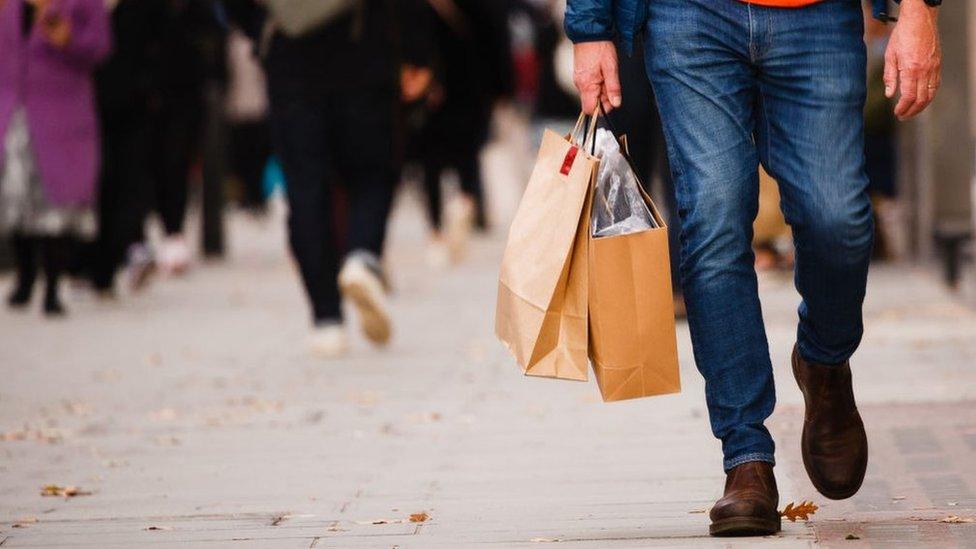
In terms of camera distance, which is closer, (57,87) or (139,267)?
(57,87)

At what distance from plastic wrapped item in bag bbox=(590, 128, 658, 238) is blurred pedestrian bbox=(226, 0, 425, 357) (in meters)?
3.96

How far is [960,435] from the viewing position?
18.4 ft

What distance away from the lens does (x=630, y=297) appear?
4.25m

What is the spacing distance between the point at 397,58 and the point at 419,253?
7.35 meters

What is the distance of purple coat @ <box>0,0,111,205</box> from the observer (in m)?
10.5

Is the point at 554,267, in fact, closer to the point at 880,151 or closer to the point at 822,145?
the point at 822,145

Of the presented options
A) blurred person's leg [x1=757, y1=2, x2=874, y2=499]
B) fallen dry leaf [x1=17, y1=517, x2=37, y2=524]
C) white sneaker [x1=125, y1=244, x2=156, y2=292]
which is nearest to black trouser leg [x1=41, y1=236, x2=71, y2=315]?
white sneaker [x1=125, y1=244, x2=156, y2=292]

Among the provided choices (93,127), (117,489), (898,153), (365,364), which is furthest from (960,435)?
(898,153)

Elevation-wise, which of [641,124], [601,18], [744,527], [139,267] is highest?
[601,18]

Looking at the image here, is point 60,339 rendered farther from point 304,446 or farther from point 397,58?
point 304,446

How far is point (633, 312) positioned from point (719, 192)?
30 cm

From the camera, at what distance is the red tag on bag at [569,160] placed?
4.34 metres

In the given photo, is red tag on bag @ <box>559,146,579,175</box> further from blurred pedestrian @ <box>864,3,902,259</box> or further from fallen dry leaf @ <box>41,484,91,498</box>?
blurred pedestrian @ <box>864,3,902,259</box>

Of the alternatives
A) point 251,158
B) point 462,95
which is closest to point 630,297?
point 462,95
